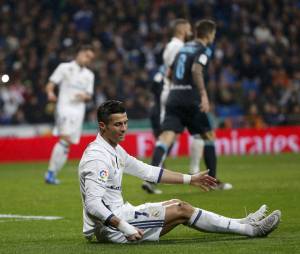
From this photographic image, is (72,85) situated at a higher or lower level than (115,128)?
lower

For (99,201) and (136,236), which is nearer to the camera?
(136,236)

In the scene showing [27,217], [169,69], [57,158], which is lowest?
[57,158]

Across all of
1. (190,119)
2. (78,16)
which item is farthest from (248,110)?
(190,119)

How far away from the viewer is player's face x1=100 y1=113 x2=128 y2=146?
324 inches

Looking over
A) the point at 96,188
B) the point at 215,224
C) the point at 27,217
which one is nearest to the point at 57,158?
the point at 27,217

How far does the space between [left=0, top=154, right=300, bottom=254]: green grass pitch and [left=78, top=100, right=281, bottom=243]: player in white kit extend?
0.13 meters

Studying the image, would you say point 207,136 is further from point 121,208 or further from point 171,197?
point 121,208

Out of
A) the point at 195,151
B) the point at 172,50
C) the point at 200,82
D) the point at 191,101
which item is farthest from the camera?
the point at 195,151

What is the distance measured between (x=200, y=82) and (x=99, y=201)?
5.98 meters

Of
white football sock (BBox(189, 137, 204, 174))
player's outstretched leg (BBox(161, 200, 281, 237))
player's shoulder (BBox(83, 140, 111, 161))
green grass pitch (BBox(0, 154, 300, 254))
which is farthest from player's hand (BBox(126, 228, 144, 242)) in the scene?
white football sock (BBox(189, 137, 204, 174))

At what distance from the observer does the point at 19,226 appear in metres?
10.2

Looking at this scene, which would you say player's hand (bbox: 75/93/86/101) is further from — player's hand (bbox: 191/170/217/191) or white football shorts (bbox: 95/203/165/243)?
player's hand (bbox: 191/170/217/191)

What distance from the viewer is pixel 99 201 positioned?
25.9 feet

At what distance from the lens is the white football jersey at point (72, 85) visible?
1680 cm
